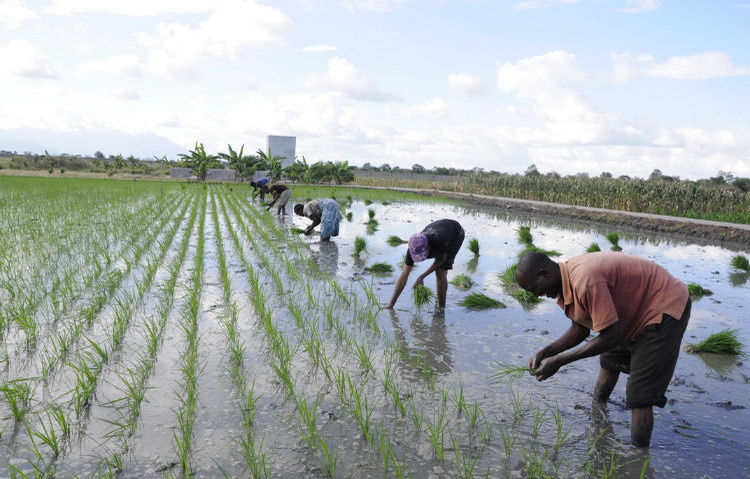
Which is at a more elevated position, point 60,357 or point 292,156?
point 292,156

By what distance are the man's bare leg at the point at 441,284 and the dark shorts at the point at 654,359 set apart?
2550mm

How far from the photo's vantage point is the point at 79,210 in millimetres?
11516

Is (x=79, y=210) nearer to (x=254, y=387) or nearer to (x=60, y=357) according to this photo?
(x=60, y=357)

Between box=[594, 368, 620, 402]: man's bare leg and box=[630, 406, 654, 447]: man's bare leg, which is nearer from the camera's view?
box=[630, 406, 654, 447]: man's bare leg

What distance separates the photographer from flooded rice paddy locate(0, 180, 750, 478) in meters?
2.34

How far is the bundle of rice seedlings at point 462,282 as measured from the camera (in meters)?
6.07

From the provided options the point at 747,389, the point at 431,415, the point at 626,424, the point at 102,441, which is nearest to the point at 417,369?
the point at 431,415

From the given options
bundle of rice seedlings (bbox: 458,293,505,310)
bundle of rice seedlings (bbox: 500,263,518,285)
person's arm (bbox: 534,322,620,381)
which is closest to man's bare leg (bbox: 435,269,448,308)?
bundle of rice seedlings (bbox: 458,293,505,310)

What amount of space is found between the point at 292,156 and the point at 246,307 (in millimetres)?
45959

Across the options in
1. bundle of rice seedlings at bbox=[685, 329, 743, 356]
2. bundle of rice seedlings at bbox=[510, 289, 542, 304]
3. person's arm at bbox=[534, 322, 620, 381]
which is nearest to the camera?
person's arm at bbox=[534, 322, 620, 381]

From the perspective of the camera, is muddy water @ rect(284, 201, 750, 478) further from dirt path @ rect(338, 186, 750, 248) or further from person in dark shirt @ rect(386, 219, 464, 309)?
dirt path @ rect(338, 186, 750, 248)

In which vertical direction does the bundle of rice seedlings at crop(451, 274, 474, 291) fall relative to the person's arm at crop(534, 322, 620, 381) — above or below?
below

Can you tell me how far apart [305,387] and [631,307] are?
1.92m

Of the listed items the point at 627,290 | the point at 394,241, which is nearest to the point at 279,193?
the point at 394,241
